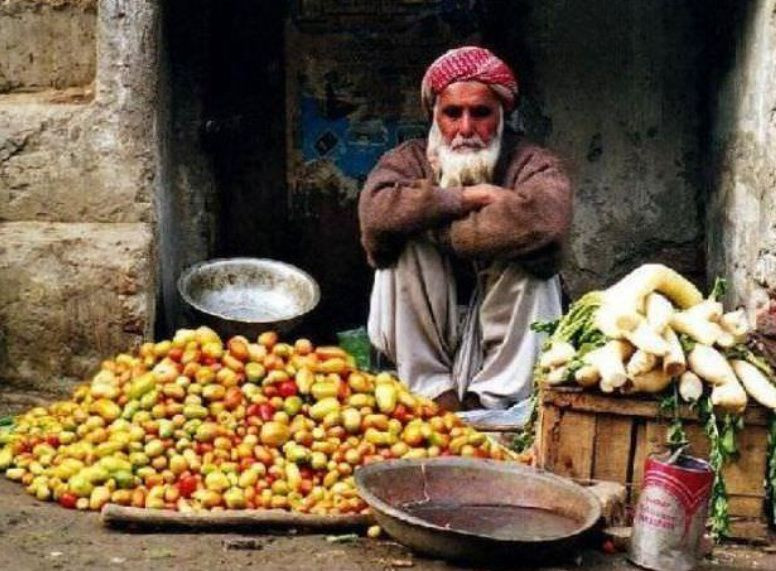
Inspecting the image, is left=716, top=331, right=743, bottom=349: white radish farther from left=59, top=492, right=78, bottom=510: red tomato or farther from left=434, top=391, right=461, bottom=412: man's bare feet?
left=59, top=492, right=78, bottom=510: red tomato

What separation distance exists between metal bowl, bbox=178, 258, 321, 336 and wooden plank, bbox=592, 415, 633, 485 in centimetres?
235

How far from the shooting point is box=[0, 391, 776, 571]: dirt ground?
3.99m

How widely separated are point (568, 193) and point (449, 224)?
20.4 inches

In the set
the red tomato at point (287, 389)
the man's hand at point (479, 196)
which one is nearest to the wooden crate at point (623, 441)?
the red tomato at point (287, 389)

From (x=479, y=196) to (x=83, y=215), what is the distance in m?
1.83

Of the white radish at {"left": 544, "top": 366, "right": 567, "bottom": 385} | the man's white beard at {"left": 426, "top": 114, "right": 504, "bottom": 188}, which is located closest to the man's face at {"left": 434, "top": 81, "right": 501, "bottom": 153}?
the man's white beard at {"left": 426, "top": 114, "right": 504, "bottom": 188}

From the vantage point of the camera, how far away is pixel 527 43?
709 centimetres

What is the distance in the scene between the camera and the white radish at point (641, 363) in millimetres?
4312

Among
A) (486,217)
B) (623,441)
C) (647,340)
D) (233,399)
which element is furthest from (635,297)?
(233,399)

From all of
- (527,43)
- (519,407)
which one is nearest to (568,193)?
(519,407)

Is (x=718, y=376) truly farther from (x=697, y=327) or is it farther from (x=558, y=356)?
(x=558, y=356)

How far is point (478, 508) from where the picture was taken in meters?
4.30

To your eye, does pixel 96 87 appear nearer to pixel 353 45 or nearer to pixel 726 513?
pixel 353 45

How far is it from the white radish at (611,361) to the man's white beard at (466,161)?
1.60m
